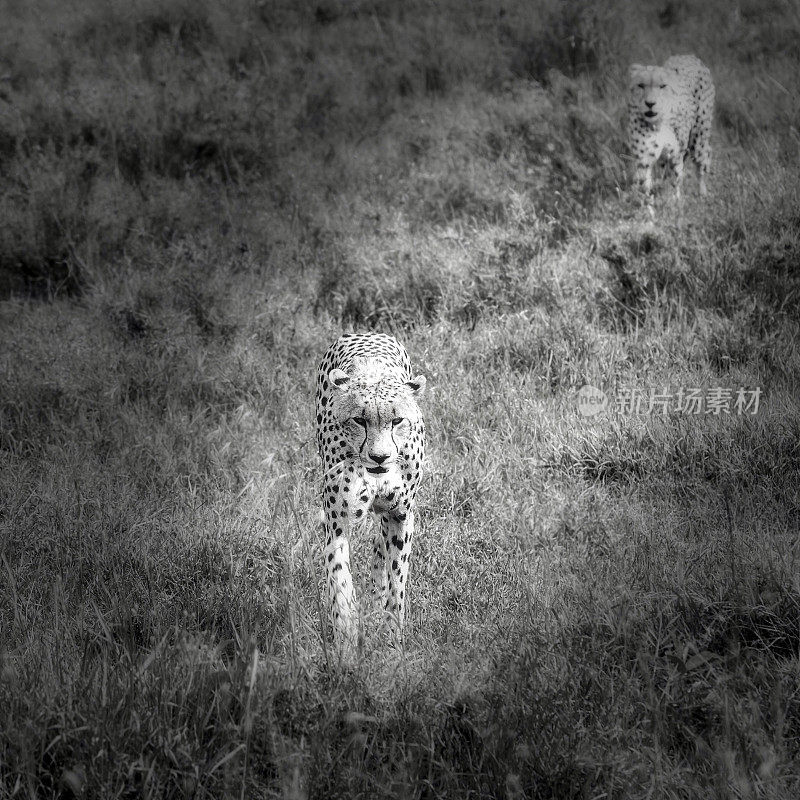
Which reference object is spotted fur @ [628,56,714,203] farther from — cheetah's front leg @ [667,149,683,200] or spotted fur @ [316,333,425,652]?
spotted fur @ [316,333,425,652]

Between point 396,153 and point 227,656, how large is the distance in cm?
576

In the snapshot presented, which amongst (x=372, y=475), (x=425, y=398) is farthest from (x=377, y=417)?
(x=425, y=398)

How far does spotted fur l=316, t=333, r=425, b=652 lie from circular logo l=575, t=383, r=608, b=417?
149 cm

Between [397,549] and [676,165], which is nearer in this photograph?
[397,549]

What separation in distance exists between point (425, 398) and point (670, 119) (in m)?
3.47

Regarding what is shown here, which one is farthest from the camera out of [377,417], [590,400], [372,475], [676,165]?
[676,165]

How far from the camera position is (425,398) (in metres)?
5.44

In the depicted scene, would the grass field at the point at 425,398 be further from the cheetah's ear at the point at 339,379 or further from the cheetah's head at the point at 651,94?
the cheetah's ear at the point at 339,379

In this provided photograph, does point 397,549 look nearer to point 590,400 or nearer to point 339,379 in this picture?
point 339,379

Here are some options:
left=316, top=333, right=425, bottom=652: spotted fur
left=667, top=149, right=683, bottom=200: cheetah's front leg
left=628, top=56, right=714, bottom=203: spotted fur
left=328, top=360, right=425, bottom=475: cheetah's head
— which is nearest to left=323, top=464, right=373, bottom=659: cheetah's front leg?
left=316, top=333, right=425, bottom=652: spotted fur

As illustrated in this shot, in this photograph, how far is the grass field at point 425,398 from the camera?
291 cm

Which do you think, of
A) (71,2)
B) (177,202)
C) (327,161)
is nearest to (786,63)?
(327,161)

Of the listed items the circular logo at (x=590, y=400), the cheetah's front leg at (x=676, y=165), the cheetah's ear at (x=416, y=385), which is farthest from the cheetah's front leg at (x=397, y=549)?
the cheetah's front leg at (x=676, y=165)

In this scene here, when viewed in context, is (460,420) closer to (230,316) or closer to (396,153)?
(230,316)
